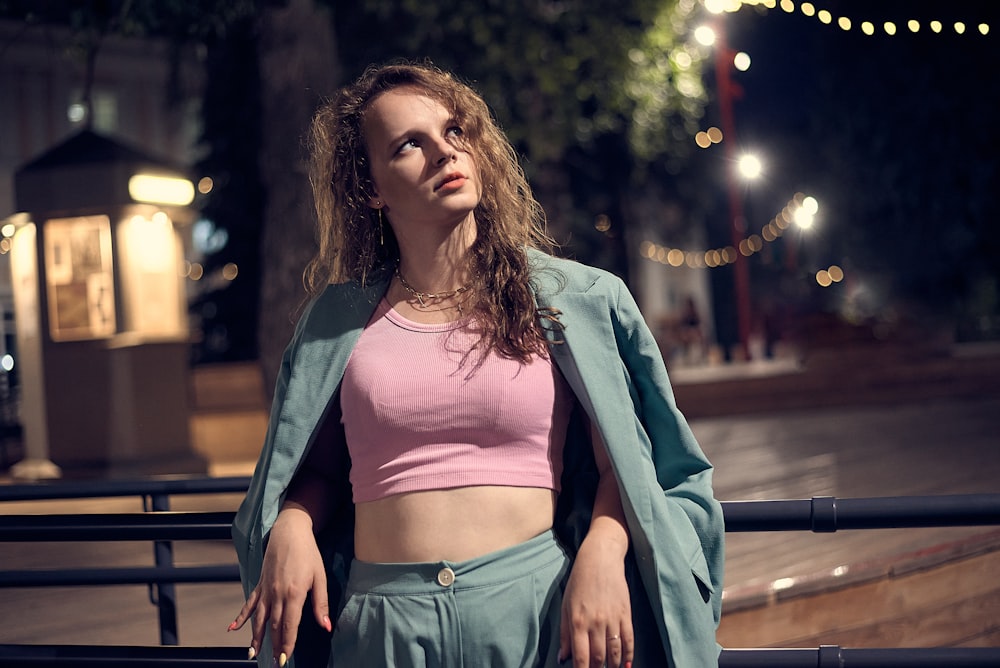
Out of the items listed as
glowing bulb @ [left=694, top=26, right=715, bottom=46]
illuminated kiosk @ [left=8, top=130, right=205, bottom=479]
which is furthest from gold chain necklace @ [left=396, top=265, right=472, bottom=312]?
glowing bulb @ [left=694, top=26, right=715, bottom=46]

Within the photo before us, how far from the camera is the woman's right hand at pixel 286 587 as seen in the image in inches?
74.2

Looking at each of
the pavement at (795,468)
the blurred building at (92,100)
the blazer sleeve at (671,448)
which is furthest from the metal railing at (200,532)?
the blurred building at (92,100)

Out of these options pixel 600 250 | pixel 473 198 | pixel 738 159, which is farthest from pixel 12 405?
pixel 738 159

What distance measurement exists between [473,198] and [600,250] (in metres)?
17.6

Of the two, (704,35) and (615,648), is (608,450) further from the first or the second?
(704,35)

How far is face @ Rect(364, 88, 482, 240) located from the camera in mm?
1975

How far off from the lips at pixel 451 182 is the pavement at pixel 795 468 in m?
1.98

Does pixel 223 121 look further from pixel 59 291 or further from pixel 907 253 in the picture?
pixel 907 253

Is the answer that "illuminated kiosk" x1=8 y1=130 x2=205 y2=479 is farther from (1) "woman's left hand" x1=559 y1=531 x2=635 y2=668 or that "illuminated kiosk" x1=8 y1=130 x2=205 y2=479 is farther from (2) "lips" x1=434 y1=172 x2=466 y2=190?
(1) "woman's left hand" x1=559 y1=531 x2=635 y2=668

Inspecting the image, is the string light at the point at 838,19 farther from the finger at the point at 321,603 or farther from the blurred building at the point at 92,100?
the blurred building at the point at 92,100

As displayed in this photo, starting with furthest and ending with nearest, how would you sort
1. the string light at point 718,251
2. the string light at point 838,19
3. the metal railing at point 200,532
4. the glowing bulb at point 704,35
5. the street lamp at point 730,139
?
1. the string light at point 718,251
2. the street lamp at point 730,139
3. the glowing bulb at point 704,35
4. the string light at point 838,19
5. the metal railing at point 200,532

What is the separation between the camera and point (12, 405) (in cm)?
1392

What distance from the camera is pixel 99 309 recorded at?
1154 cm

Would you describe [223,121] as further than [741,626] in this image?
Yes
